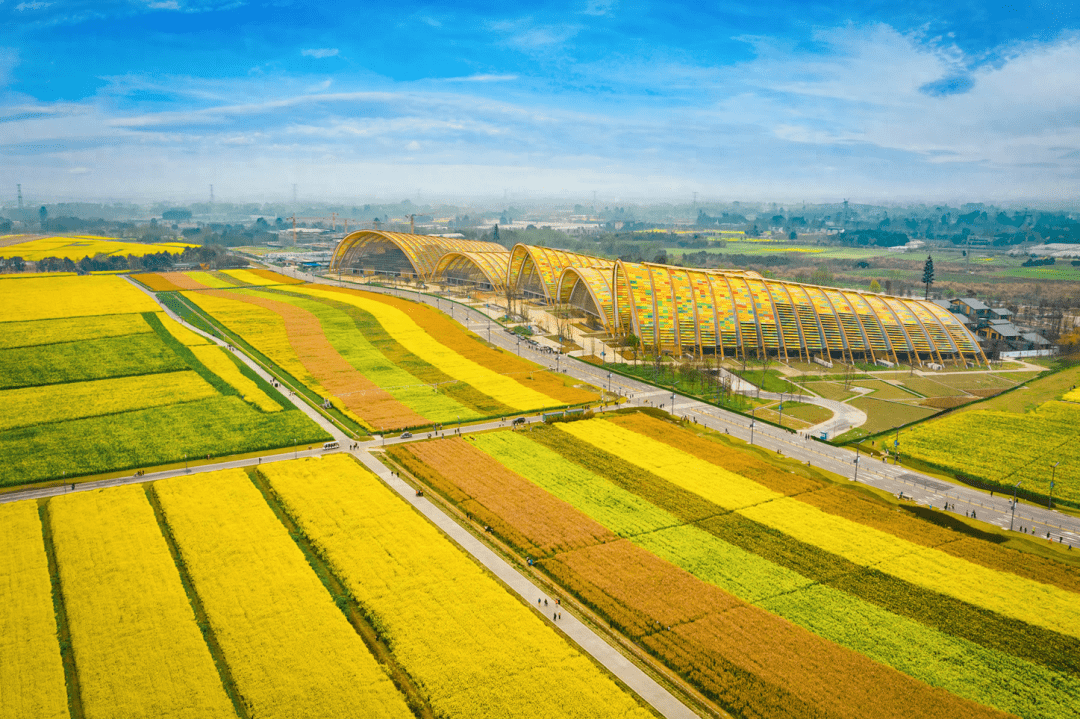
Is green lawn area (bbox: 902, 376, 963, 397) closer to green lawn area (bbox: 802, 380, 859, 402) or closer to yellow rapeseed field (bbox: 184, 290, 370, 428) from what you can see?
green lawn area (bbox: 802, 380, 859, 402)

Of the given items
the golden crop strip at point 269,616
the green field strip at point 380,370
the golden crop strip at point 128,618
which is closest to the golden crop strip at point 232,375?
the green field strip at point 380,370

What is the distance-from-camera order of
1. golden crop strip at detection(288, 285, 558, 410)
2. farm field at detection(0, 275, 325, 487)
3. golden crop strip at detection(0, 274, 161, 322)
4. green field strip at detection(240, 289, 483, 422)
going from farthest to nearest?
golden crop strip at detection(0, 274, 161, 322)
golden crop strip at detection(288, 285, 558, 410)
green field strip at detection(240, 289, 483, 422)
farm field at detection(0, 275, 325, 487)

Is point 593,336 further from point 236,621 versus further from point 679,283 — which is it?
point 236,621

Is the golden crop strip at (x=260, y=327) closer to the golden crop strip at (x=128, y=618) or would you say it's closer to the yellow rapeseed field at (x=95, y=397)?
the yellow rapeseed field at (x=95, y=397)

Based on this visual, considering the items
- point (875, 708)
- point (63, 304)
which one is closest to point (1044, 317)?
point (875, 708)

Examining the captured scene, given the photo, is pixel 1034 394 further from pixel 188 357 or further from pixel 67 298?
pixel 67 298

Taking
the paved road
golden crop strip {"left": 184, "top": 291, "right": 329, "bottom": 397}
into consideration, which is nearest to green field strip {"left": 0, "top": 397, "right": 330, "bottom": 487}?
golden crop strip {"left": 184, "top": 291, "right": 329, "bottom": 397}

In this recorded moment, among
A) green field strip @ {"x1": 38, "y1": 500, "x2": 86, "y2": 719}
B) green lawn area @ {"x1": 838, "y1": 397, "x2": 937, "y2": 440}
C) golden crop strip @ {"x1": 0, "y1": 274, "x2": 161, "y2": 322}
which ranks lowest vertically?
green field strip @ {"x1": 38, "y1": 500, "x2": 86, "y2": 719}

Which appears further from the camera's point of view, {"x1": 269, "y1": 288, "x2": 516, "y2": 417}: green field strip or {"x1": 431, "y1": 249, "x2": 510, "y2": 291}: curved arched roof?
{"x1": 431, "y1": 249, "x2": 510, "y2": 291}: curved arched roof
